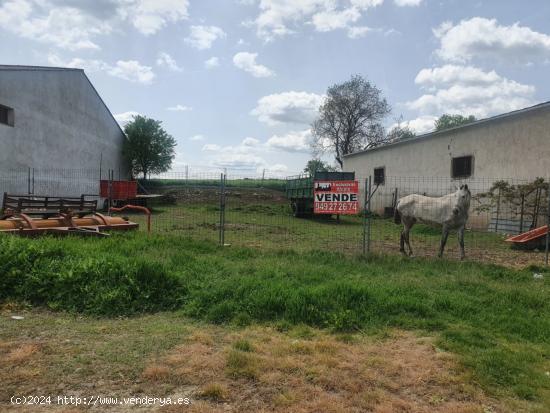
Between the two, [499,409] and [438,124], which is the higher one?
[438,124]

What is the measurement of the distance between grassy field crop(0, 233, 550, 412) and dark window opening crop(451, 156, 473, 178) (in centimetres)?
1230

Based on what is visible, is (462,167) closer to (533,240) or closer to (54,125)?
(533,240)

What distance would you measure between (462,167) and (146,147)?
984 inches

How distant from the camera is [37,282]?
6176mm

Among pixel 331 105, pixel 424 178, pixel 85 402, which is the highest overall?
pixel 331 105

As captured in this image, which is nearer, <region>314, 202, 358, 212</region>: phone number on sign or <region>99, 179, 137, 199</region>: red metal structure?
<region>314, 202, 358, 212</region>: phone number on sign

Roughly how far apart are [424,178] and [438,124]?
47754 millimetres

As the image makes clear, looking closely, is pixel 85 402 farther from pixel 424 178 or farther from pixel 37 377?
pixel 424 178

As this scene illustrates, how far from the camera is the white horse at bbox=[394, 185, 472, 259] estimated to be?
9.98m

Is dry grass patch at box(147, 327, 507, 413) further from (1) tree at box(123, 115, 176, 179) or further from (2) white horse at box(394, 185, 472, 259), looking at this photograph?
(1) tree at box(123, 115, 176, 179)

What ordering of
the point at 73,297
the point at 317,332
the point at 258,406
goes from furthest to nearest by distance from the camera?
the point at 73,297 < the point at 317,332 < the point at 258,406

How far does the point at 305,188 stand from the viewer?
73.5ft

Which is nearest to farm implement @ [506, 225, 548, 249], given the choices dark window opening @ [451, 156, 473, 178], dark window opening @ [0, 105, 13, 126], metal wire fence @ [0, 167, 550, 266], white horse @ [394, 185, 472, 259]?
metal wire fence @ [0, 167, 550, 266]

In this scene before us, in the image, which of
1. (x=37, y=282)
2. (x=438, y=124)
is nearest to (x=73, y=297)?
(x=37, y=282)
